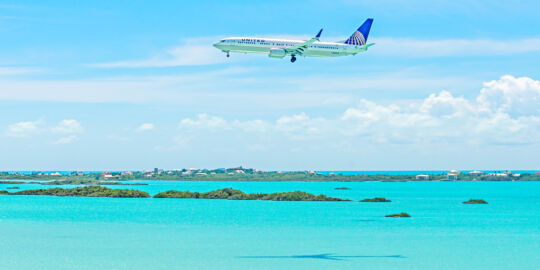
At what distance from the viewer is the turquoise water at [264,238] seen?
191 ft

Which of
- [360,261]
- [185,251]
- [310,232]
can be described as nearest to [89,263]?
[185,251]

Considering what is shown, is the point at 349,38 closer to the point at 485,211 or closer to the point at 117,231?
the point at 485,211

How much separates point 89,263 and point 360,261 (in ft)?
77.8

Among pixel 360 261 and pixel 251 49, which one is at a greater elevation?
pixel 251 49

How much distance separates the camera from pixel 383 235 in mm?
78062

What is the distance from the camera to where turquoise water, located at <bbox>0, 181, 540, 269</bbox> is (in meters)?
58.1

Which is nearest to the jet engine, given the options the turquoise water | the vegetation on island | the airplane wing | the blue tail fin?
the airplane wing

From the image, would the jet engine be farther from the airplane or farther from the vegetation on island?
the vegetation on island

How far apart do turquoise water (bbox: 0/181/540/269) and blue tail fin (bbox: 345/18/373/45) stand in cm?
2859

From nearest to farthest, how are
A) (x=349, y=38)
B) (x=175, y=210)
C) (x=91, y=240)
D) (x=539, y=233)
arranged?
(x=91, y=240), (x=539, y=233), (x=349, y=38), (x=175, y=210)

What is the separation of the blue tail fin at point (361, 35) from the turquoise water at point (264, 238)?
28.6m

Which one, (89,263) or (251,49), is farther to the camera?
(251,49)

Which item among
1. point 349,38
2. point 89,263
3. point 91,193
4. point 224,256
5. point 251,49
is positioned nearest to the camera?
point 89,263

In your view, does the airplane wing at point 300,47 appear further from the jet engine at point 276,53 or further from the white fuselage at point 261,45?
the jet engine at point 276,53
